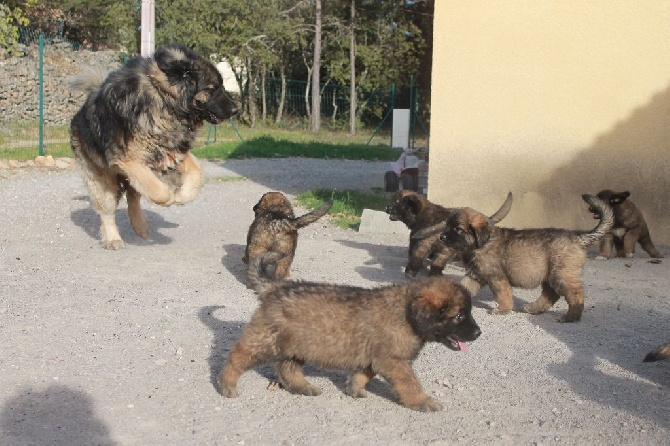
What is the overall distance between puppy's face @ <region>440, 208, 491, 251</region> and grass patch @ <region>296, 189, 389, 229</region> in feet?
13.8

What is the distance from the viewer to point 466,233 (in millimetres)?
7191

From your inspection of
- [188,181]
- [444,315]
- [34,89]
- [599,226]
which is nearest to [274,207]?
[188,181]

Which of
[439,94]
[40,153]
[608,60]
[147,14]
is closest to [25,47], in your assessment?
[40,153]

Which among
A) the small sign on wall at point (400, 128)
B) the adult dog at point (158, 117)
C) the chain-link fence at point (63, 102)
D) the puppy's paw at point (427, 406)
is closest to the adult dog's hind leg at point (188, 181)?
the adult dog at point (158, 117)

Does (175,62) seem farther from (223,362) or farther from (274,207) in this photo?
(223,362)

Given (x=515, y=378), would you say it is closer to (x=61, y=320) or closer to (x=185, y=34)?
(x=61, y=320)

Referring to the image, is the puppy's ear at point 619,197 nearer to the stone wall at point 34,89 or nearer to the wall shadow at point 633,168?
the wall shadow at point 633,168

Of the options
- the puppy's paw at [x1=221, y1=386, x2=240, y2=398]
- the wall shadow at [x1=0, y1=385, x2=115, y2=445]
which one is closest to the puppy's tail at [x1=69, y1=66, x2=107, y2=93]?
the wall shadow at [x1=0, y1=385, x2=115, y2=445]

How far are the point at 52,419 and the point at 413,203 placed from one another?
494 cm

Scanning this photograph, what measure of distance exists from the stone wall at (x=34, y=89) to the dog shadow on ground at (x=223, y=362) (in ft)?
49.0

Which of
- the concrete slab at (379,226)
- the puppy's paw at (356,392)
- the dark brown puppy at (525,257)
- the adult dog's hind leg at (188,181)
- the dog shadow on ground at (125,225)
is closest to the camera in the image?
the puppy's paw at (356,392)

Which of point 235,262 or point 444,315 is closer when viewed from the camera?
point 444,315

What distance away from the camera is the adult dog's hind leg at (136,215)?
9656mm

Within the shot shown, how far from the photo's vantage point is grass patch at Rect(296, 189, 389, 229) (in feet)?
39.1
